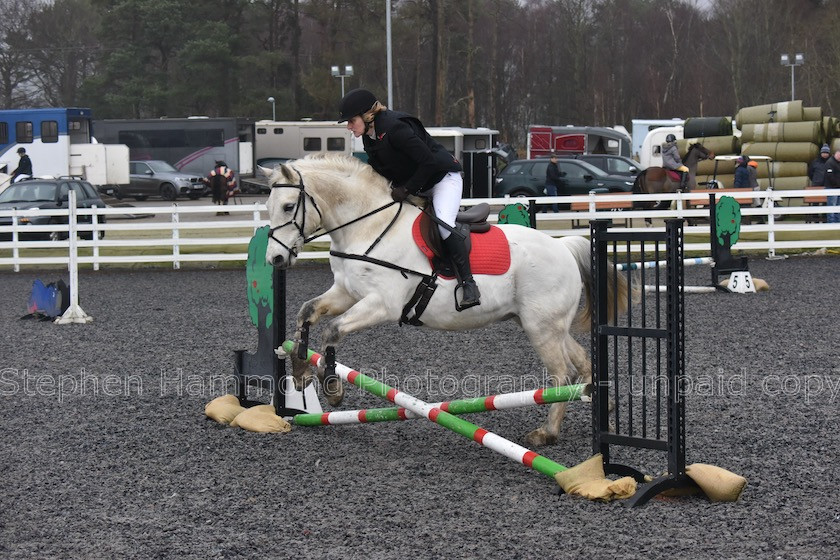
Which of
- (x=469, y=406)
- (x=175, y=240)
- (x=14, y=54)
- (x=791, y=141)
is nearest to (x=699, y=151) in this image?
(x=791, y=141)

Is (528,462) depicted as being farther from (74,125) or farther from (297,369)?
(74,125)

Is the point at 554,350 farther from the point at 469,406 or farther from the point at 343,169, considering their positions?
the point at 343,169

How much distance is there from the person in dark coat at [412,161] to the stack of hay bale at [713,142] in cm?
1981

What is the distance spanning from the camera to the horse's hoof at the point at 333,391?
5949mm

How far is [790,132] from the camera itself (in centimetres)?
2517

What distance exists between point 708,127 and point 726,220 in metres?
14.9

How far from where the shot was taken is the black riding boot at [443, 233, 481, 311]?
237 inches

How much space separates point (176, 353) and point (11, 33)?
53697 millimetres

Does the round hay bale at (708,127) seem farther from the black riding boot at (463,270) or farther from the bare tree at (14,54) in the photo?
the bare tree at (14,54)

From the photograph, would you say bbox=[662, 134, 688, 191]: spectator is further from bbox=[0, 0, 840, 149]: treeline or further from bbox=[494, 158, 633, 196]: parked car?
bbox=[0, 0, 840, 149]: treeline

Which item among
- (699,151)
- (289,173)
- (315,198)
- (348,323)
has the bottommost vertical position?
(348,323)

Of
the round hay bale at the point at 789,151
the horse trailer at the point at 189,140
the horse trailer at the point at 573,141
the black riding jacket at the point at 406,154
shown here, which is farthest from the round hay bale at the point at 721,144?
the black riding jacket at the point at 406,154

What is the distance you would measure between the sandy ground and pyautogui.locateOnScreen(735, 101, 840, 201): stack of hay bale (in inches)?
626

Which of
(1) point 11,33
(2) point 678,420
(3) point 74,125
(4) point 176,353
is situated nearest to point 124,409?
(4) point 176,353
